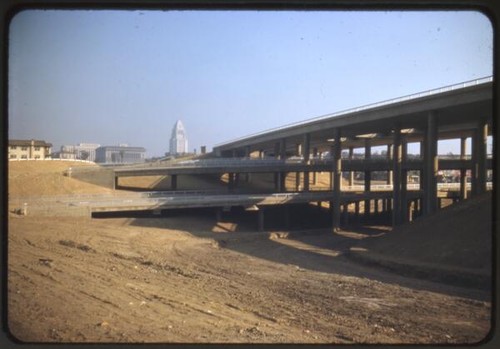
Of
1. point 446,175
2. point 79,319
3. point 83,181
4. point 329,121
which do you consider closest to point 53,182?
point 83,181

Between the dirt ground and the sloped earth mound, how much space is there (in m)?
0.62

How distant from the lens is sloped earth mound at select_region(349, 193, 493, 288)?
1304 cm

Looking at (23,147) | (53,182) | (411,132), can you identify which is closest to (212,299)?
(23,147)

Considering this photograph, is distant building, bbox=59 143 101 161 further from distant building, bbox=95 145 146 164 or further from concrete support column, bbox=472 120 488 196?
concrete support column, bbox=472 120 488 196

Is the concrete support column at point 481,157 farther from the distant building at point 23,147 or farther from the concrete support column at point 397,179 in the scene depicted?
the distant building at point 23,147

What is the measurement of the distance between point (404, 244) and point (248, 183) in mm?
34729

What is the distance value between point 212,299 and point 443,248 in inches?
430

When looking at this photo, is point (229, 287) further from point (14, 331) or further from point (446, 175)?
point (446, 175)

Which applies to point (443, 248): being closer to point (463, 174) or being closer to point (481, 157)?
point (481, 157)

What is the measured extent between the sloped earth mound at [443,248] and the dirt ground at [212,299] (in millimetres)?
625

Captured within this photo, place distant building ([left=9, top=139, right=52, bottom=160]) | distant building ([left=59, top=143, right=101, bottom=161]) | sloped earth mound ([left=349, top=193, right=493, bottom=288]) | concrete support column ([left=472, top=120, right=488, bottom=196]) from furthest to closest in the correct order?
concrete support column ([left=472, top=120, right=488, bottom=196])
distant building ([left=59, top=143, right=101, bottom=161])
sloped earth mound ([left=349, top=193, right=493, bottom=288])
distant building ([left=9, top=139, right=52, bottom=160])

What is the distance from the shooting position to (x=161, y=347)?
15.5 feet

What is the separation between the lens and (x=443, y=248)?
51.6 ft

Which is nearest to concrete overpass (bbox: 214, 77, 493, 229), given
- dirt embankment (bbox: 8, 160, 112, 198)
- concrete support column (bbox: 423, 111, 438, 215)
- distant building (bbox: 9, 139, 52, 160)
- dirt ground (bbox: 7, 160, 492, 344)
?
concrete support column (bbox: 423, 111, 438, 215)
